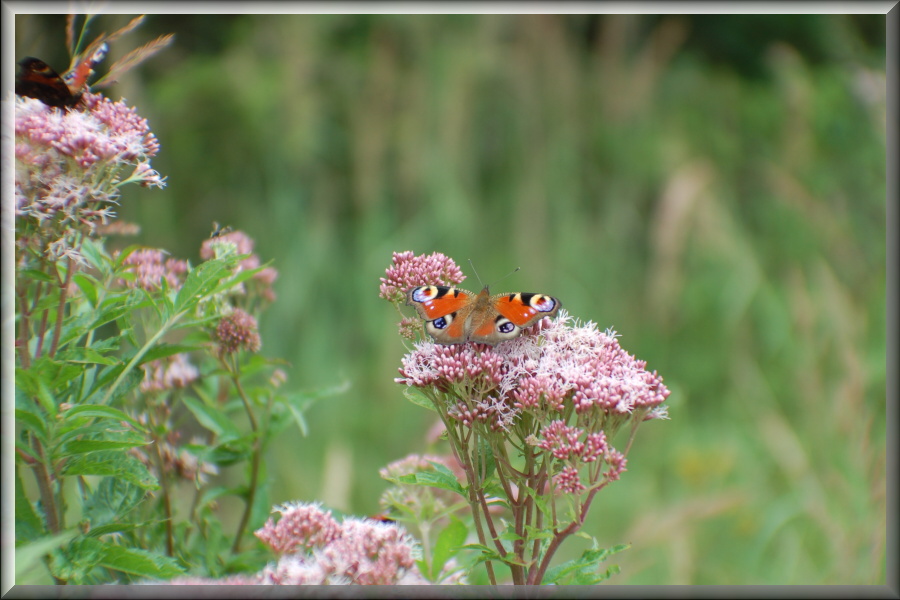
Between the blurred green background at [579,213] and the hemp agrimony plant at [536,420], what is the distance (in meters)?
1.43

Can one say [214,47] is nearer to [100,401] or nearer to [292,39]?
[292,39]

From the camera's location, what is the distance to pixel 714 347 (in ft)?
10.2

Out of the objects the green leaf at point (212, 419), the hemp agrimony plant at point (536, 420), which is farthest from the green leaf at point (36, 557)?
the hemp agrimony plant at point (536, 420)

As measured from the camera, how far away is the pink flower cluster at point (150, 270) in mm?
935

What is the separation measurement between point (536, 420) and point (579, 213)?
8.17ft

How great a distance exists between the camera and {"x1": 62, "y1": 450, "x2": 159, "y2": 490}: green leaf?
29.8 inches

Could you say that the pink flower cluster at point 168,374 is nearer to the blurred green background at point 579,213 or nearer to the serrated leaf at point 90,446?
the serrated leaf at point 90,446

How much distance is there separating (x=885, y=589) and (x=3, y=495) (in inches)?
44.4

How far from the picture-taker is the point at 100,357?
0.75 metres

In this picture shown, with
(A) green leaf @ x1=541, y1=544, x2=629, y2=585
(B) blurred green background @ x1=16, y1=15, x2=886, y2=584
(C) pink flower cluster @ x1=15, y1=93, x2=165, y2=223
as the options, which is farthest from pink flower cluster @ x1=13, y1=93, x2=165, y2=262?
(B) blurred green background @ x1=16, y1=15, x2=886, y2=584

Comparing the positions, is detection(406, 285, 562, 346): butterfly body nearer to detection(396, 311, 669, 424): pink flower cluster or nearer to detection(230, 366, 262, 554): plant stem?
detection(396, 311, 669, 424): pink flower cluster

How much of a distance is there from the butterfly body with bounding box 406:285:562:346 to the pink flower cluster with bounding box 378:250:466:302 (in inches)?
1.1

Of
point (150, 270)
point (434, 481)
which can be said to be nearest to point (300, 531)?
point (434, 481)

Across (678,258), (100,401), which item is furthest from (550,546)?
(678,258)
